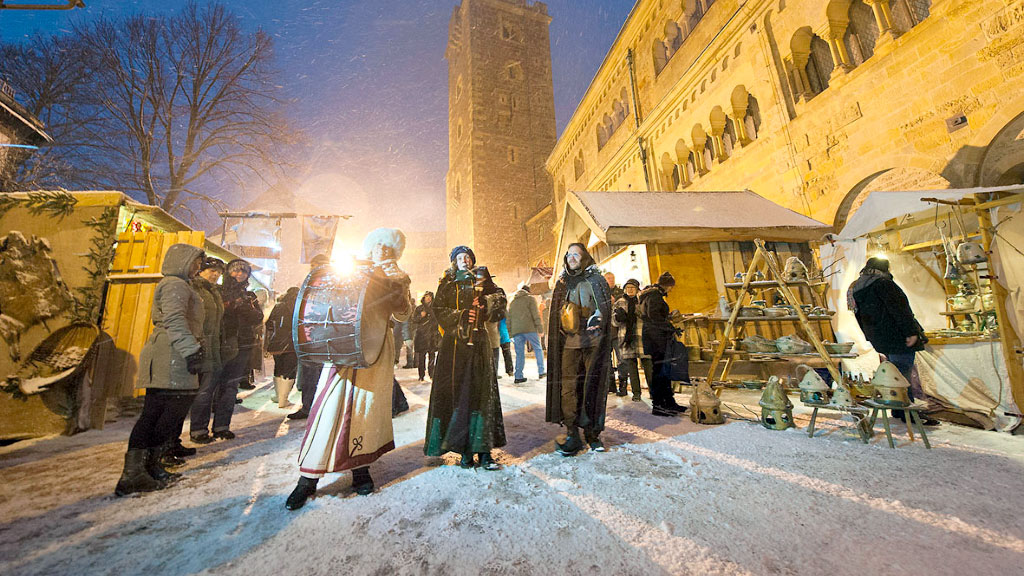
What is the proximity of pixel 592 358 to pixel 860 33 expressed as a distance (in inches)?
396

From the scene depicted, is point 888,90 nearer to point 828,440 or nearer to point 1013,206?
point 1013,206

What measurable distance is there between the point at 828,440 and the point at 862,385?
154cm

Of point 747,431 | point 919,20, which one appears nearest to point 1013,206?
point 747,431

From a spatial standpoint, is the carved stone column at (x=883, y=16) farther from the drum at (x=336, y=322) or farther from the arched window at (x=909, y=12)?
the drum at (x=336, y=322)

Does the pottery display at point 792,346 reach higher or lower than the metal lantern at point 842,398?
higher

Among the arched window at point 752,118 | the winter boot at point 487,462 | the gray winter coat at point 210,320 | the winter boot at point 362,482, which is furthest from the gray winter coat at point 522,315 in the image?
the arched window at point 752,118

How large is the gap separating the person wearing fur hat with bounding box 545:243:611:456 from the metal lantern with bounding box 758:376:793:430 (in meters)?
1.87

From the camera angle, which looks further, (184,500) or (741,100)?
(741,100)

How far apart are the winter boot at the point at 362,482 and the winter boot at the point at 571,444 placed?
1.55m

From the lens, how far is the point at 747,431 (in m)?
3.57

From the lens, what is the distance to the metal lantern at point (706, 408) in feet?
13.0

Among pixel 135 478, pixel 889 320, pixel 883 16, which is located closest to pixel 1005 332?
pixel 889 320

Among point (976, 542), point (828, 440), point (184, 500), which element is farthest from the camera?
point (828, 440)

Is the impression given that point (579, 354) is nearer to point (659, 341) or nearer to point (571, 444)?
point (571, 444)
